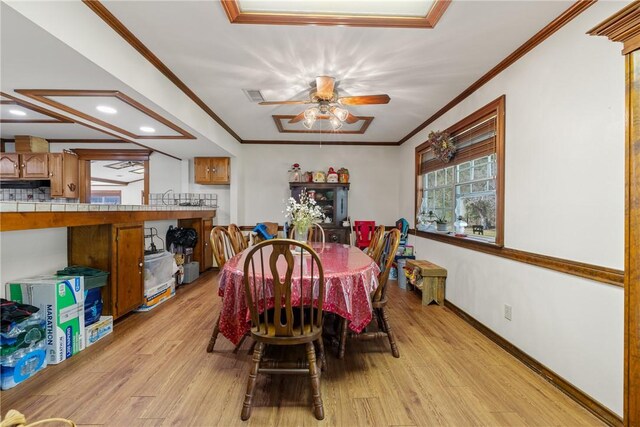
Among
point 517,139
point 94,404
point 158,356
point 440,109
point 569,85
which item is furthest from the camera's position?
point 440,109

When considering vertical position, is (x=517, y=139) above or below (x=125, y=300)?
above

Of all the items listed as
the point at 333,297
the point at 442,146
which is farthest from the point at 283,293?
the point at 442,146

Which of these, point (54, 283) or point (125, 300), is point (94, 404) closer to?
point (54, 283)

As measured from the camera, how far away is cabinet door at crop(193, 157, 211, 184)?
5.09 meters

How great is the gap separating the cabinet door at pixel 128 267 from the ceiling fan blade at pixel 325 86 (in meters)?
2.33

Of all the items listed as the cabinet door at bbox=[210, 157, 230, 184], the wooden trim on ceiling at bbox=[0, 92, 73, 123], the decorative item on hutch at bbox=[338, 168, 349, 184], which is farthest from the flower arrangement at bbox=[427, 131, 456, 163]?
the wooden trim on ceiling at bbox=[0, 92, 73, 123]

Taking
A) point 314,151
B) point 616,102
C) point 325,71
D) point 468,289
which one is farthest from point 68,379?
point 314,151

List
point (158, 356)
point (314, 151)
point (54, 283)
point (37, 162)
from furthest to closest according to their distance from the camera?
point (314, 151)
point (37, 162)
point (158, 356)
point (54, 283)

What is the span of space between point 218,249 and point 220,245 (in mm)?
155

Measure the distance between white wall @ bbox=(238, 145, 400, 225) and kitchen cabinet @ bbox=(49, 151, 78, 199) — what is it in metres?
2.71

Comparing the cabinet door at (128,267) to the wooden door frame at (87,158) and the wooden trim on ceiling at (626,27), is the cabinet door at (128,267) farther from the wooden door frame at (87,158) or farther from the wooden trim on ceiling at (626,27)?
the wooden trim on ceiling at (626,27)

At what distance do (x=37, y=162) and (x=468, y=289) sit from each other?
A: 6.24 meters

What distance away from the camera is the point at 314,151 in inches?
216

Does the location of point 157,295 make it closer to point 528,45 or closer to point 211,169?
Answer: point 211,169
